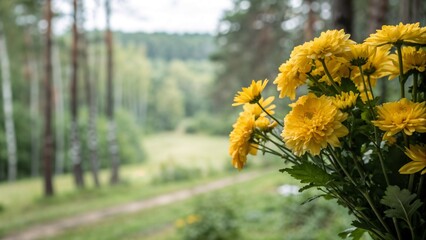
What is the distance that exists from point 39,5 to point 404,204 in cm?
1313

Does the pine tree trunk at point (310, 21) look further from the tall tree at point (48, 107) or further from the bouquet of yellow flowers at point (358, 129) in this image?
the bouquet of yellow flowers at point (358, 129)

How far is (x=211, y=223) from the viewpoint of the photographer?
4137mm

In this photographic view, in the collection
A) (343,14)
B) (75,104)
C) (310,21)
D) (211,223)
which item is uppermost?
(310,21)

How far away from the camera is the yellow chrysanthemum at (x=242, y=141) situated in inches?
26.5

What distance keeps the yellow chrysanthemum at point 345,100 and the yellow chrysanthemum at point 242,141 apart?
144mm

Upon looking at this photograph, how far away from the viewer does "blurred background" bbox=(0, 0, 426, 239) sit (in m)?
4.44

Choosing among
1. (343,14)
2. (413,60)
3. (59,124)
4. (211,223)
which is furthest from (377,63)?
(59,124)

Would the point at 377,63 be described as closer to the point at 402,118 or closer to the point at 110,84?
the point at 402,118

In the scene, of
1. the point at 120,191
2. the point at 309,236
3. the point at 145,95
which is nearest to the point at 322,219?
the point at 309,236

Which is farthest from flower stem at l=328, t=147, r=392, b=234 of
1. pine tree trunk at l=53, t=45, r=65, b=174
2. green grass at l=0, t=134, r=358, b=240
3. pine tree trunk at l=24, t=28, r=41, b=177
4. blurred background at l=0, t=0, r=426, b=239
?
pine tree trunk at l=53, t=45, r=65, b=174

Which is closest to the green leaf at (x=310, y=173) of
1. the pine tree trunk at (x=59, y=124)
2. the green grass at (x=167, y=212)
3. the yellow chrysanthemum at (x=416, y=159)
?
the yellow chrysanthemum at (x=416, y=159)

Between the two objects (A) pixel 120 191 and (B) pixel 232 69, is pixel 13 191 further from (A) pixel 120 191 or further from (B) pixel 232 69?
(B) pixel 232 69

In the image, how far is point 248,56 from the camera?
11.6 meters

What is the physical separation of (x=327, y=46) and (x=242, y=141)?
20 centimetres
